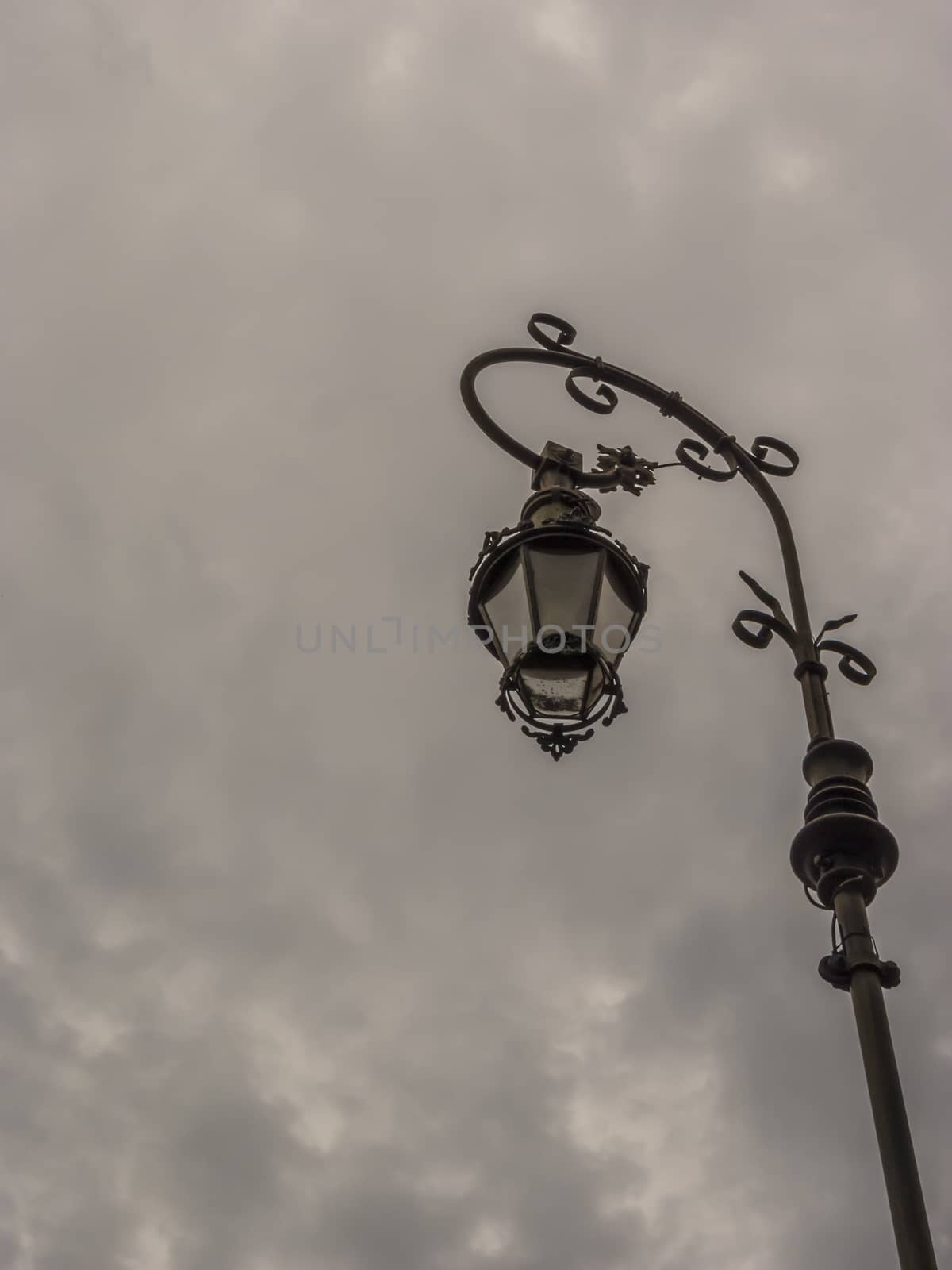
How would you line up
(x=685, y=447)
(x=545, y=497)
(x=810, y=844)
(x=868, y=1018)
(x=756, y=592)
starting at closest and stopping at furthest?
(x=868, y=1018) → (x=810, y=844) → (x=756, y=592) → (x=545, y=497) → (x=685, y=447)

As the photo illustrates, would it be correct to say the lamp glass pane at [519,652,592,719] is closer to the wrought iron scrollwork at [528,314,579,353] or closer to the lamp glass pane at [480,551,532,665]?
the lamp glass pane at [480,551,532,665]

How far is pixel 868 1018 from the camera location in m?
5.69

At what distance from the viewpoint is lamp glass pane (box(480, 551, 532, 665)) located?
7.11 metres

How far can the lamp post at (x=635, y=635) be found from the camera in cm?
562

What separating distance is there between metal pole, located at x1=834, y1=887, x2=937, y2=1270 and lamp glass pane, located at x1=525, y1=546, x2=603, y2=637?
1.83m

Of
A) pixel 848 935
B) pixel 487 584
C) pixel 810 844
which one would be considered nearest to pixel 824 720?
pixel 810 844

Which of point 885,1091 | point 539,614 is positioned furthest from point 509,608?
point 885,1091

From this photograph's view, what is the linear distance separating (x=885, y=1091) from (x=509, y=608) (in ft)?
9.58

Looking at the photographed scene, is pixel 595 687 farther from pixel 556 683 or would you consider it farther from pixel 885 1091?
pixel 885 1091

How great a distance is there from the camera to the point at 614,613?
730 cm

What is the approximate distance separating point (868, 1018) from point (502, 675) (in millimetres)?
2259

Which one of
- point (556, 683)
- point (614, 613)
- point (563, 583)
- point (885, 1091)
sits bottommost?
point (885, 1091)

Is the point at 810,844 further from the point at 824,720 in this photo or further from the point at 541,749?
the point at 541,749

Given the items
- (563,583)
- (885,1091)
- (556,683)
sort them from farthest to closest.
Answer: (563,583) → (556,683) → (885,1091)
